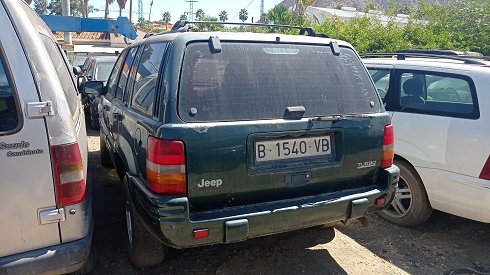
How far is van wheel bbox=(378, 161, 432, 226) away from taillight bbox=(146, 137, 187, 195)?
8.31 ft

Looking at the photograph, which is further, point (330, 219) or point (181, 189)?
point (330, 219)

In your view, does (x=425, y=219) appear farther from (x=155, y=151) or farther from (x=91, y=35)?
(x=91, y=35)

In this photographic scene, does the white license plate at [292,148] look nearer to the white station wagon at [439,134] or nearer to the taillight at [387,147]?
the taillight at [387,147]

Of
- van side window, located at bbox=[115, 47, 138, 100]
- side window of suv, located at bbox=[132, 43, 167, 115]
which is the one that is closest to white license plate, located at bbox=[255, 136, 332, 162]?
side window of suv, located at bbox=[132, 43, 167, 115]

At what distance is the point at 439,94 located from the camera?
3.85m

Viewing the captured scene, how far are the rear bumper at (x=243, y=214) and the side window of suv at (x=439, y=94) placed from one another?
1165mm

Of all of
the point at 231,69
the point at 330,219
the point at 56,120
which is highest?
the point at 231,69

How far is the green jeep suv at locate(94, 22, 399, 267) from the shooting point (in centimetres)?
232

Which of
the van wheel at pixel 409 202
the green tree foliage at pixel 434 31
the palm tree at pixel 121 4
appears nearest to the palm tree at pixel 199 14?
the palm tree at pixel 121 4

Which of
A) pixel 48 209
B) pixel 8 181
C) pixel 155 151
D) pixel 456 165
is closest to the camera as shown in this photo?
pixel 8 181

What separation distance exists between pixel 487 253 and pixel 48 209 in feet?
12.2

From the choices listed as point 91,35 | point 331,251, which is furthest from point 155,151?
point 91,35

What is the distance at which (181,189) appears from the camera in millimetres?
2320

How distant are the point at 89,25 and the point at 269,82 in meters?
10.5
